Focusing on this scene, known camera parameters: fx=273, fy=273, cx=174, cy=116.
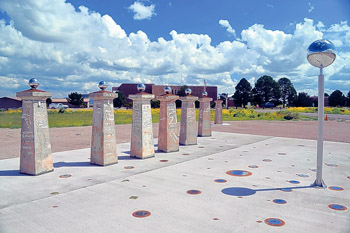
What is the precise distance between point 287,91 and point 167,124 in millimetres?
77481

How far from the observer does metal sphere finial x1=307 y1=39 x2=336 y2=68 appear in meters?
5.35

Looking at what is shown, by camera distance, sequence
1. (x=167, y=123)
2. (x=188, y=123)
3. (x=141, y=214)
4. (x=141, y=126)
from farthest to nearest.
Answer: (x=188, y=123) < (x=167, y=123) < (x=141, y=126) < (x=141, y=214)

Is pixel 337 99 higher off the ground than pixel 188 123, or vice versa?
pixel 337 99

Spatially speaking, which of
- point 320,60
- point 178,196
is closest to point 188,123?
point 178,196

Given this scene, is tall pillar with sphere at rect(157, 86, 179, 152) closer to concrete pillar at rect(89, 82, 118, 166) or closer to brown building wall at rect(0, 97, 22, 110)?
concrete pillar at rect(89, 82, 118, 166)

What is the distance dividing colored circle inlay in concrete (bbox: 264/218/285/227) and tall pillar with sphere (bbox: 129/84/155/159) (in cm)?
517

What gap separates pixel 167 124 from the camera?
9.77 meters

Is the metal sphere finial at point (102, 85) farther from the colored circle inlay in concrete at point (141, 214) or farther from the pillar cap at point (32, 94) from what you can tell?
the colored circle inlay in concrete at point (141, 214)

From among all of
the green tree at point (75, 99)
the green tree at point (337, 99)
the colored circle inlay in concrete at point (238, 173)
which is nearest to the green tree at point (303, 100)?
the green tree at point (337, 99)

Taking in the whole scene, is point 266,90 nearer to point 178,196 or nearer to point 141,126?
point 141,126

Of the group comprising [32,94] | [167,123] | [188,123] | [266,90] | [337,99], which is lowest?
[188,123]

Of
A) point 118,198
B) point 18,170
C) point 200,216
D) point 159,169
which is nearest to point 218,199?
point 200,216

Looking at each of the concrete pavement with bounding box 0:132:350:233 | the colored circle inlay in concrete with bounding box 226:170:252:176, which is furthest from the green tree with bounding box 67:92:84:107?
the colored circle inlay in concrete with bounding box 226:170:252:176

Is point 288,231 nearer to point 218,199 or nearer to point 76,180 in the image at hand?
point 218,199
